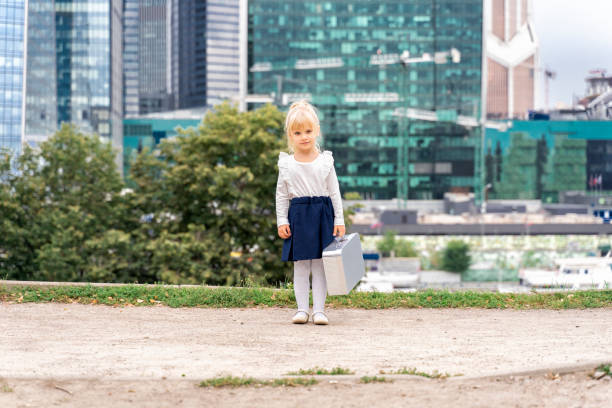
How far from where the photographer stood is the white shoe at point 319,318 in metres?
7.21

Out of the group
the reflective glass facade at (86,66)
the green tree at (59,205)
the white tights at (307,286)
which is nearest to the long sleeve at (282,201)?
the white tights at (307,286)

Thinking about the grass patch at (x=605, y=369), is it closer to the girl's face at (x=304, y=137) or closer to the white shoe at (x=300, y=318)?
the white shoe at (x=300, y=318)

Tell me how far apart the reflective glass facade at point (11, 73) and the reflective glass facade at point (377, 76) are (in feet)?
137

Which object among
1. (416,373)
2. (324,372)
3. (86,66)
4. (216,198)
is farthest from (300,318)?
(86,66)

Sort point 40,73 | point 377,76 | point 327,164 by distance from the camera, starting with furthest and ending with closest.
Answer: point 377,76
point 40,73
point 327,164

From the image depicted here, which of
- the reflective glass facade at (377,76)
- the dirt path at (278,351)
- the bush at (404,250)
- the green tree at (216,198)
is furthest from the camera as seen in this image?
the reflective glass facade at (377,76)

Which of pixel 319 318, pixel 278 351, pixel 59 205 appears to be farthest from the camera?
pixel 59 205

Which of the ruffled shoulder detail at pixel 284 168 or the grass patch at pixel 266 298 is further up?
the ruffled shoulder detail at pixel 284 168

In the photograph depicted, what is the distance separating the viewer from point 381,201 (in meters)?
136

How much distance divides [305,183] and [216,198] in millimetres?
22784

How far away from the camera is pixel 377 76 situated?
135 m

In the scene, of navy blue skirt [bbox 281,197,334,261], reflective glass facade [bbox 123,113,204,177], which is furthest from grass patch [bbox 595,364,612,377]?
reflective glass facade [bbox 123,113,204,177]

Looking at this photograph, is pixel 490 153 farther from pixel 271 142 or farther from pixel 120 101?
pixel 271 142

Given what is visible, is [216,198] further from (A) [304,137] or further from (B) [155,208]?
(A) [304,137]
